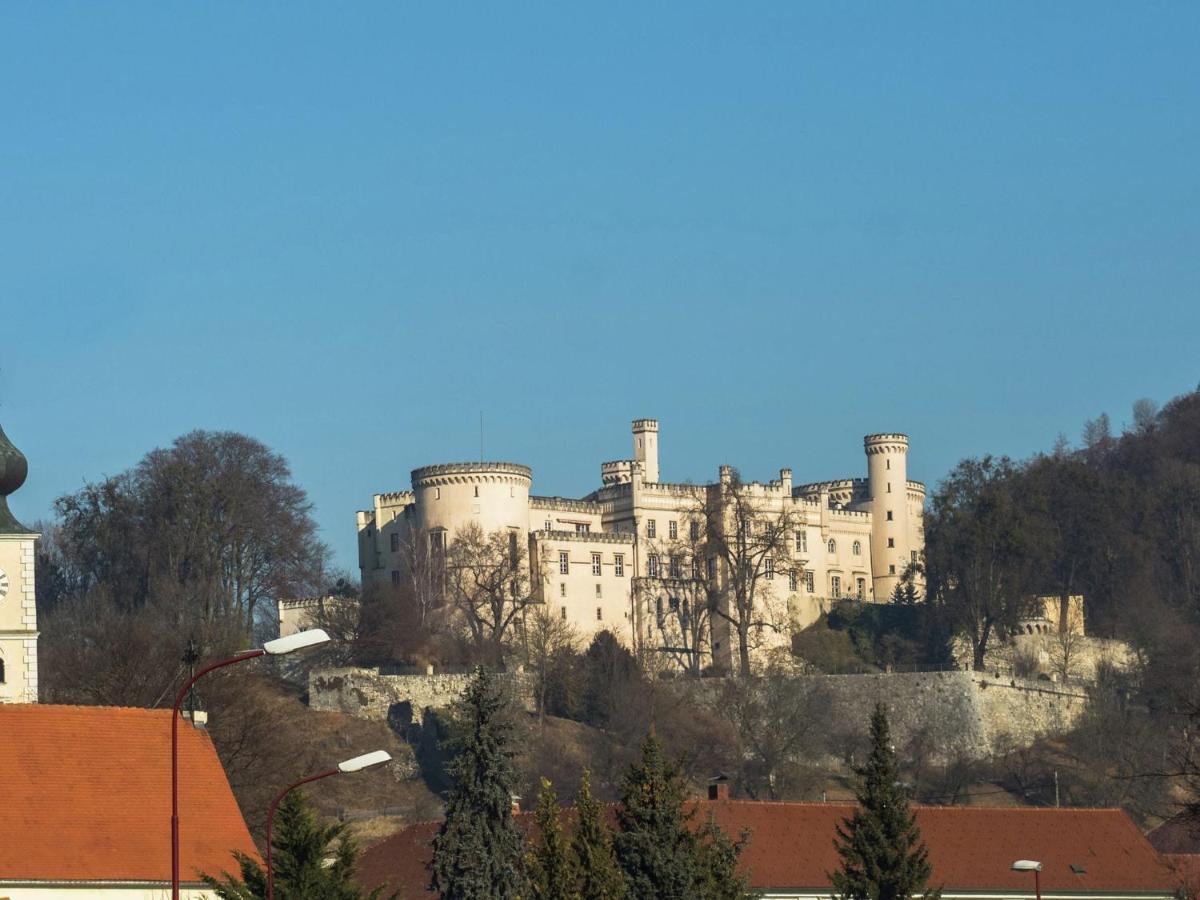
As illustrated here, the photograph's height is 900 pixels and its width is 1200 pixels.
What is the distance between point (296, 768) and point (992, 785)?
29607mm

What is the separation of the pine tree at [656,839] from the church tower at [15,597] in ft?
58.4

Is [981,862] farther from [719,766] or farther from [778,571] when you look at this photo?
[778,571]

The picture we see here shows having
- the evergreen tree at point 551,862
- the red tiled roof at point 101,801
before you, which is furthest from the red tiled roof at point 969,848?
the evergreen tree at point 551,862

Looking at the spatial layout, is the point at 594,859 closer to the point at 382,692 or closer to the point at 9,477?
the point at 9,477

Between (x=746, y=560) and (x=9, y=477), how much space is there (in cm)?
5728

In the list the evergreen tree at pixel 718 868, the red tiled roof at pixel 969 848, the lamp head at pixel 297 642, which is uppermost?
the lamp head at pixel 297 642

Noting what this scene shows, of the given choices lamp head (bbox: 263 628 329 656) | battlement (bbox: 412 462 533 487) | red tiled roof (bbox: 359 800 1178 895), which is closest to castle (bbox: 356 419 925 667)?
battlement (bbox: 412 462 533 487)

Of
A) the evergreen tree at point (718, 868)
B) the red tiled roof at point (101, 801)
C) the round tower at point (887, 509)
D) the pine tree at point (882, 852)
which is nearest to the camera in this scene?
the evergreen tree at point (718, 868)

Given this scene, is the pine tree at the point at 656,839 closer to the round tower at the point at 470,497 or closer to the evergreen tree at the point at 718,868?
the evergreen tree at the point at 718,868

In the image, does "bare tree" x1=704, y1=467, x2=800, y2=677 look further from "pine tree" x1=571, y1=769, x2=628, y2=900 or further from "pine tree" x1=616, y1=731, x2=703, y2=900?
"pine tree" x1=571, y1=769, x2=628, y2=900

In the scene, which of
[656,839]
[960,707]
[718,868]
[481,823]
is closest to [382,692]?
[960,707]

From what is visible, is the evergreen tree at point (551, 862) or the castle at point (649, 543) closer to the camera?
the evergreen tree at point (551, 862)

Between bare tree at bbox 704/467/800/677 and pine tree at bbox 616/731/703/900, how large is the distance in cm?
6783

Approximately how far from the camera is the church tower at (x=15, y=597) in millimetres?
56531
